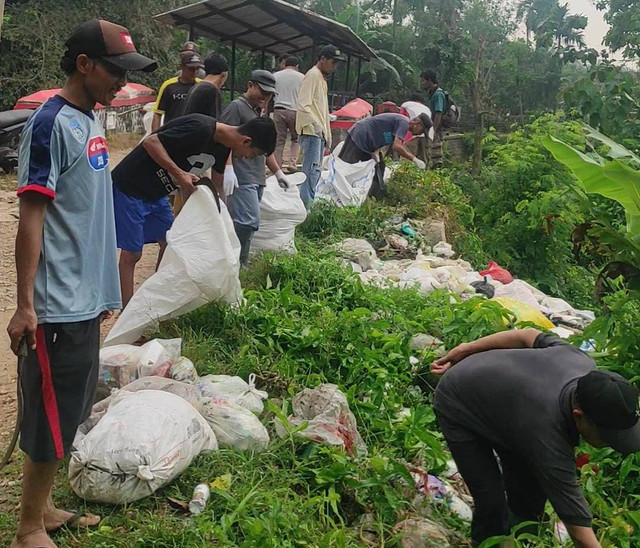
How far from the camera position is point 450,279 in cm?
611

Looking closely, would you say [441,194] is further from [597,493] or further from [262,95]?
[597,493]

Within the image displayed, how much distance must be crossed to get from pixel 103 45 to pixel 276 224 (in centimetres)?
350

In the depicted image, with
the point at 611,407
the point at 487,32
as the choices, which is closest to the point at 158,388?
the point at 611,407

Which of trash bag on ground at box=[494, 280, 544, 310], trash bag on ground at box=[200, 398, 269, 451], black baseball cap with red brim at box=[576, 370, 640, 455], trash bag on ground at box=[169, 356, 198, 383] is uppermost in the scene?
black baseball cap with red brim at box=[576, 370, 640, 455]

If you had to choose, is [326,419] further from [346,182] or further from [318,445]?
[346,182]

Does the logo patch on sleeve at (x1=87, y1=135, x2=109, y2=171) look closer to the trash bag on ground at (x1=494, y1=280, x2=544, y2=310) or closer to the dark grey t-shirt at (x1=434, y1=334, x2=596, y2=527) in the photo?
the dark grey t-shirt at (x1=434, y1=334, x2=596, y2=527)

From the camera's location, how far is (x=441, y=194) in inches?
335

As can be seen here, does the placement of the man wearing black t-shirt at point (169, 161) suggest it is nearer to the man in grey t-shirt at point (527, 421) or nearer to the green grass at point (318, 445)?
the green grass at point (318, 445)

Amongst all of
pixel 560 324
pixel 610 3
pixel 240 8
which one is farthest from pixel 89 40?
pixel 610 3

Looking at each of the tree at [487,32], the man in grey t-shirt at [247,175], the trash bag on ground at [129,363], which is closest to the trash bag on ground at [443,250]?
the man in grey t-shirt at [247,175]

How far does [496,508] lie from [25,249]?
6.22ft

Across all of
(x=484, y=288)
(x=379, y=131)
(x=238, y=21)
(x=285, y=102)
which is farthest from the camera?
(x=238, y=21)

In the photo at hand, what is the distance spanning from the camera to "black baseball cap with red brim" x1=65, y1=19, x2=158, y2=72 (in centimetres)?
229

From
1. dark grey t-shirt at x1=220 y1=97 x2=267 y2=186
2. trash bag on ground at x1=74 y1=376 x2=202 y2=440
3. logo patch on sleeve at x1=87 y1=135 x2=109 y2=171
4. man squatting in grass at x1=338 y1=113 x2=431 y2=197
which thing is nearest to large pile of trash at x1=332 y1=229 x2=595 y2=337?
dark grey t-shirt at x1=220 y1=97 x2=267 y2=186
